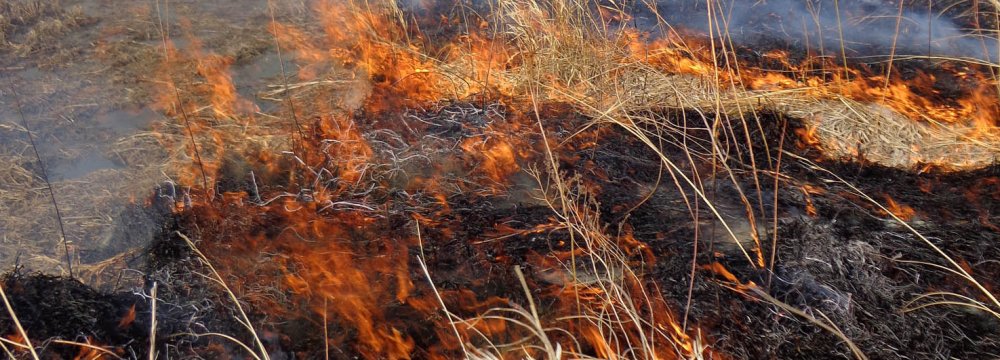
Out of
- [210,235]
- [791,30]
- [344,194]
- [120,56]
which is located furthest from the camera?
[791,30]

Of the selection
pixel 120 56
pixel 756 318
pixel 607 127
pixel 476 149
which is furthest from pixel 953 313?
pixel 120 56

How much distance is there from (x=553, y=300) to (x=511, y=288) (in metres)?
0.20

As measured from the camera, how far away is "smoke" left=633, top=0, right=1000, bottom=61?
491 cm

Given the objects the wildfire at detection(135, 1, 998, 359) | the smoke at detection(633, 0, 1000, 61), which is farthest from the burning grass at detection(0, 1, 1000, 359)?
the smoke at detection(633, 0, 1000, 61)

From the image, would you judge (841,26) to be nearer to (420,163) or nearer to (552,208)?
(420,163)

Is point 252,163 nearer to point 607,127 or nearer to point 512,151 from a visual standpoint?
point 512,151

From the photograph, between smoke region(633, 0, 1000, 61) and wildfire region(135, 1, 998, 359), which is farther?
smoke region(633, 0, 1000, 61)

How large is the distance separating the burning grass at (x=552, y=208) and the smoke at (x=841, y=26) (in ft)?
1.05

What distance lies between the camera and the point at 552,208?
278 centimetres

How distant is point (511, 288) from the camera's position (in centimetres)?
297

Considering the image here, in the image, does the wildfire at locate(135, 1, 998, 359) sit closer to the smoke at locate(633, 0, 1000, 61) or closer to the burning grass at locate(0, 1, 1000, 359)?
the burning grass at locate(0, 1, 1000, 359)

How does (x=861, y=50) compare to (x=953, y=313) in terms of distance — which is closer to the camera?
(x=953, y=313)

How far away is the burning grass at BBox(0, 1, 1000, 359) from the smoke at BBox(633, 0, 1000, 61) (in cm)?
32

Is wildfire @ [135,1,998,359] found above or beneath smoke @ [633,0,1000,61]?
beneath
